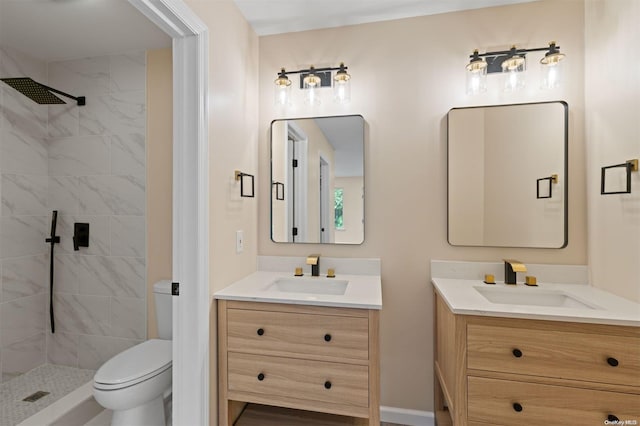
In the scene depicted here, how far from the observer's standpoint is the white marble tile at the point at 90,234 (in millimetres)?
2362

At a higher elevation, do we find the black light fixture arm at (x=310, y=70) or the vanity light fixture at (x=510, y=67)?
the black light fixture arm at (x=310, y=70)

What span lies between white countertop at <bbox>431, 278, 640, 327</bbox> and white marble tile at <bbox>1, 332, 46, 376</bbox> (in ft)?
9.74

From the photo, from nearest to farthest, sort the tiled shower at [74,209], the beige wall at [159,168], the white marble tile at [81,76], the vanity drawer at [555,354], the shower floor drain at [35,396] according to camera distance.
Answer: the vanity drawer at [555,354]
the shower floor drain at [35,396]
the beige wall at [159,168]
the tiled shower at [74,209]
the white marble tile at [81,76]

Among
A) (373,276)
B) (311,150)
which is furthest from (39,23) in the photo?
(373,276)

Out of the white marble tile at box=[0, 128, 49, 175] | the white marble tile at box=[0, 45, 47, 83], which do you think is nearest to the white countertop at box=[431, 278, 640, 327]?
the white marble tile at box=[0, 128, 49, 175]

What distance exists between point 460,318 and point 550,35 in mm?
1713

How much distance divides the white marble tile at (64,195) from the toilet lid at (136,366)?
4.30 ft

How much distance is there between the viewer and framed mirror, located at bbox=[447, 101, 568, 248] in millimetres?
1779

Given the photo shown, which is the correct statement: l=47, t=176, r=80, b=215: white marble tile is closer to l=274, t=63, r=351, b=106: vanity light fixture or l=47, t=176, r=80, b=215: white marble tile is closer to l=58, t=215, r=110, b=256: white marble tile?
l=58, t=215, r=110, b=256: white marble tile

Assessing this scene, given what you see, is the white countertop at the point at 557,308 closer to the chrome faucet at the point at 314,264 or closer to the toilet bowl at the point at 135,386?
the chrome faucet at the point at 314,264

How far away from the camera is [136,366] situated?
166 cm

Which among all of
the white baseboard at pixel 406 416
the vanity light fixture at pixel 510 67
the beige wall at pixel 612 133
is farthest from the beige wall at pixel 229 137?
the beige wall at pixel 612 133

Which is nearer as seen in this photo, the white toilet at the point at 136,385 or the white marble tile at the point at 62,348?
the white toilet at the point at 136,385

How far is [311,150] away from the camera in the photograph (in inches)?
82.4
